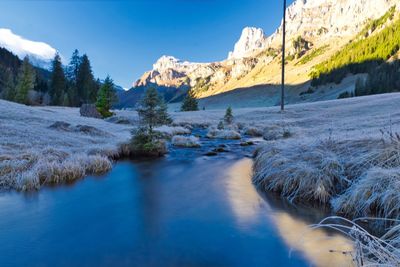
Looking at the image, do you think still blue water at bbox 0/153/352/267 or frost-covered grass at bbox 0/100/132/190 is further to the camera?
frost-covered grass at bbox 0/100/132/190

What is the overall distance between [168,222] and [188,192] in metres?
2.53

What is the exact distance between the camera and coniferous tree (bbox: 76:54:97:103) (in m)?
82.5

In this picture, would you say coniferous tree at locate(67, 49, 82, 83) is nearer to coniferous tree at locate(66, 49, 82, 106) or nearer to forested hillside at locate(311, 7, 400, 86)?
coniferous tree at locate(66, 49, 82, 106)

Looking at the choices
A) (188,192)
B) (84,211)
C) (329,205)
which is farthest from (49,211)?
(329,205)

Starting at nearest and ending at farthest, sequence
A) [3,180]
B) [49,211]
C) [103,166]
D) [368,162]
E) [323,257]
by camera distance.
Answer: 1. [323,257]
2. [49,211]
3. [368,162]
4. [3,180]
5. [103,166]

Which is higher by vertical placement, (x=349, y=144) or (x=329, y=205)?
(x=349, y=144)

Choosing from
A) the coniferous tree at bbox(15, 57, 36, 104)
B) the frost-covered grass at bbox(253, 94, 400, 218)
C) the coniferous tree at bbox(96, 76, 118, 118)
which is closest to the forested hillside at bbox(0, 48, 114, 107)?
the coniferous tree at bbox(15, 57, 36, 104)

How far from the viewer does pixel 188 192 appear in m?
8.95

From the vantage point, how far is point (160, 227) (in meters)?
6.18

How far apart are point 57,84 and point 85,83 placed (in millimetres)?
8202

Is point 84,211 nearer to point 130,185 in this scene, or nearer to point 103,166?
point 130,185

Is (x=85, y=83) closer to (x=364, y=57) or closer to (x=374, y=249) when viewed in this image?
(x=374, y=249)

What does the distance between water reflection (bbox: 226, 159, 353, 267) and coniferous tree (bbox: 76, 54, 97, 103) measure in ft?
269

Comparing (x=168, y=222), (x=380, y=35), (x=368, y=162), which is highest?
(x=380, y=35)
